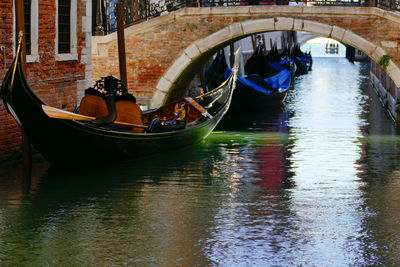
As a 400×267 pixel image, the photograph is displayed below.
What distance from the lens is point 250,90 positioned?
1218 centimetres

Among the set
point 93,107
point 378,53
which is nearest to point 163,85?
point 378,53

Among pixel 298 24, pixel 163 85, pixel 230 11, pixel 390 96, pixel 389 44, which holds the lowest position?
pixel 390 96

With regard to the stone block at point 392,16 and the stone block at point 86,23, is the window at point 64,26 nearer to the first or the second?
the stone block at point 86,23

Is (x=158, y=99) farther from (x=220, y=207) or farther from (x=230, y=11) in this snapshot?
(x=220, y=207)

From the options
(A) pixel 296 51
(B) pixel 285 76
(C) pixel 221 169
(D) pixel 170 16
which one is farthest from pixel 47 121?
(A) pixel 296 51

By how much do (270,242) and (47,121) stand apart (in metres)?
2.50

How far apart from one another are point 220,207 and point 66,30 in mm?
3284

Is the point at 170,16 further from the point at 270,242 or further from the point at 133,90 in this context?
the point at 270,242

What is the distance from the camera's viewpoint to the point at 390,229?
16.0 feet

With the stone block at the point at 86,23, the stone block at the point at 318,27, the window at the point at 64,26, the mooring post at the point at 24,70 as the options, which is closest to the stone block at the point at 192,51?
the stone block at the point at 318,27

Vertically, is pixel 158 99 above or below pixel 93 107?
below

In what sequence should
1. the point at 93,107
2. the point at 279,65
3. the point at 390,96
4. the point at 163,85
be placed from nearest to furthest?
the point at 93,107 < the point at 163,85 < the point at 390,96 < the point at 279,65

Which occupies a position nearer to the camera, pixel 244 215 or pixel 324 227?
pixel 324 227

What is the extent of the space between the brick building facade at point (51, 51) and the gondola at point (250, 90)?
13.3 ft
